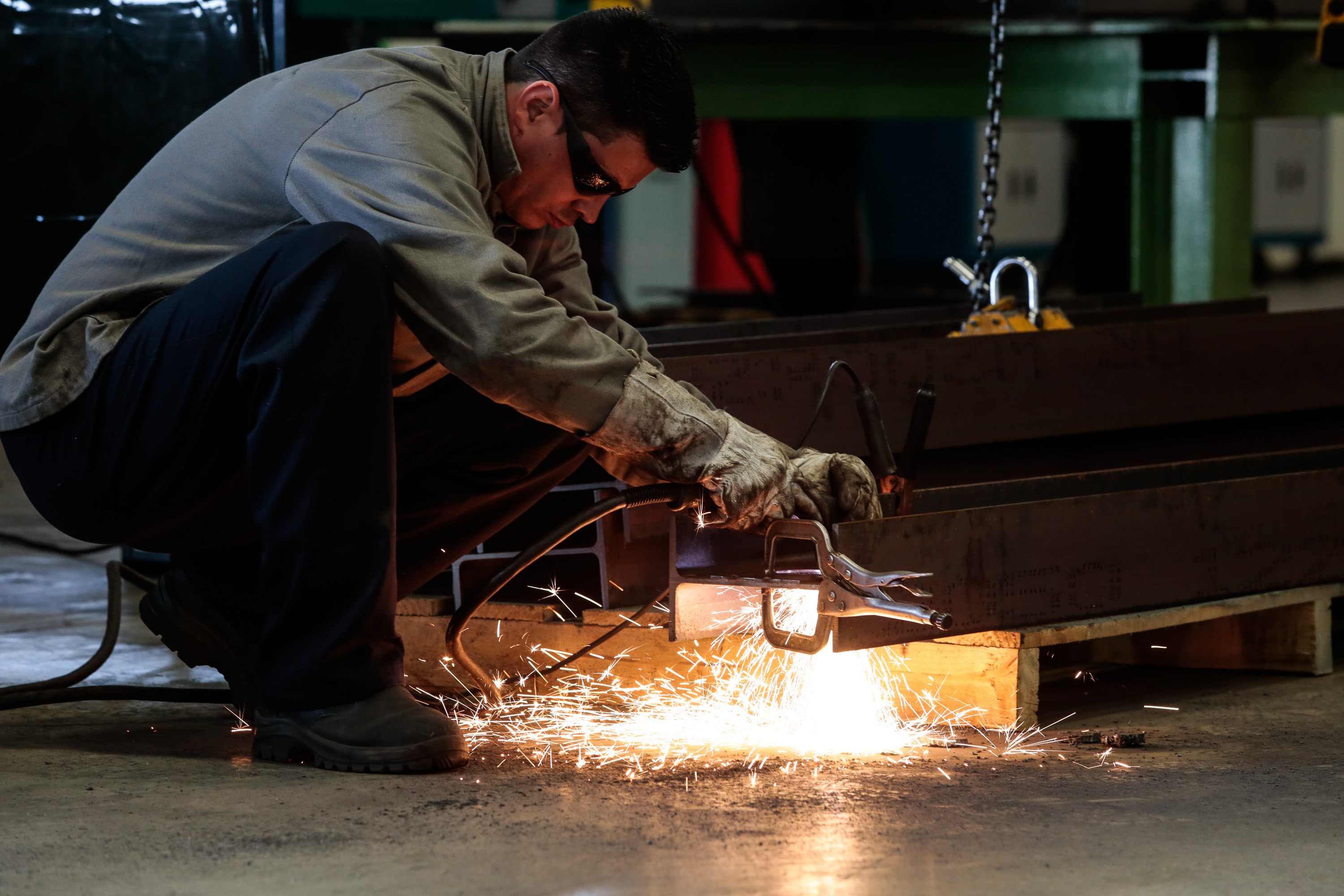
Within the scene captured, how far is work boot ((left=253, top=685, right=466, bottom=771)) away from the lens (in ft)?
6.97

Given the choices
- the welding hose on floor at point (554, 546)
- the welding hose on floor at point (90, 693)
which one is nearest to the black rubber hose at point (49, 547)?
the welding hose on floor at point (90, 693)

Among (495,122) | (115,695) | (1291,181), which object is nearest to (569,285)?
(495,122)

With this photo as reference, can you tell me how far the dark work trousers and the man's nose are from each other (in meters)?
0.37

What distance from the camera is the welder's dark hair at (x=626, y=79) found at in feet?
7.34

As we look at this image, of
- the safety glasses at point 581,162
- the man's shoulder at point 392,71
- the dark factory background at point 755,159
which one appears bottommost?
the safety glasses at point 581,162

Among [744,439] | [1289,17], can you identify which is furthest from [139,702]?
[1289,17]

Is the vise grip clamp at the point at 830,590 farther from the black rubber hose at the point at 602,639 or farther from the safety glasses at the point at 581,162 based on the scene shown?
the safety glasses at the point at 581,162

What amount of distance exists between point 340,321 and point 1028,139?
370 inches

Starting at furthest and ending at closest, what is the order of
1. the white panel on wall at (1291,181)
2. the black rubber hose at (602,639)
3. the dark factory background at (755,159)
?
the white panel on wall at (1291,181) < the dark factory background at (755,159) < the black rubber hose at (602,639)

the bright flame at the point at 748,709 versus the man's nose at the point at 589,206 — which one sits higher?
the man's nose at the point at 589,206

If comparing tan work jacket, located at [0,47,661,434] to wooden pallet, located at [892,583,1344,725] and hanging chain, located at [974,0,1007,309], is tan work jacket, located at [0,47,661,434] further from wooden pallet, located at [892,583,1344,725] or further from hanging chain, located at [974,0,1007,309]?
hanging chain, located at [974,0,1007,309]

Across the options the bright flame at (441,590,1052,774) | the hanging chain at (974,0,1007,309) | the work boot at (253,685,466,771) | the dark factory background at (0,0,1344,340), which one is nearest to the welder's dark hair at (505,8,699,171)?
the bright flame at (441,590,1052,774)

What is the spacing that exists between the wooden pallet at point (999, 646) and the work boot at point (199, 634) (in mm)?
369

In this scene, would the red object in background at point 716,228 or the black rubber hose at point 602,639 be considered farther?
the red object in background at point 716,228
